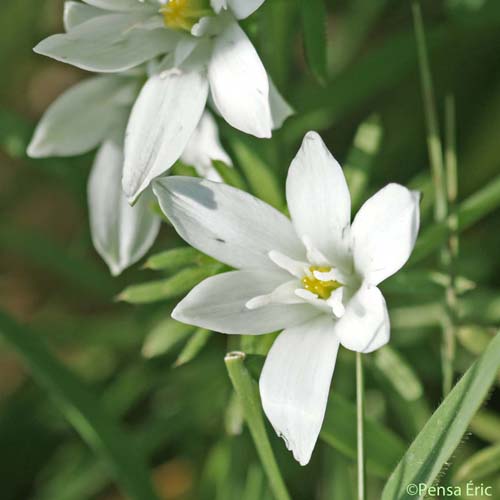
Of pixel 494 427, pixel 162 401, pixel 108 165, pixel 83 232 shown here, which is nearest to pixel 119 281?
pixel 83 232

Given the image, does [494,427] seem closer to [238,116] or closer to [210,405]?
[210,405]

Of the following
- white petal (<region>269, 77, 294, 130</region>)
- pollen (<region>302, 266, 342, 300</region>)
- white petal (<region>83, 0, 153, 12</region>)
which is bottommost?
pollen (<region>302, 266, 342, 300</region>)

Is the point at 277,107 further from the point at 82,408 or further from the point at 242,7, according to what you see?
the point at 82,408

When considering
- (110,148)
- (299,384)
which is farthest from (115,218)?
(299,384)

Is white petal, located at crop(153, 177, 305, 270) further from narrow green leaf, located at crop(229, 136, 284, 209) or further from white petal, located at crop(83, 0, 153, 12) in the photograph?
white petal, located at crop(83, 0, 153, 12)

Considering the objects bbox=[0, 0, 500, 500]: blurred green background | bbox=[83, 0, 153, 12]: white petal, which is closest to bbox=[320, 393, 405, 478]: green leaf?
bbox=[0, 0, 500, 500]: blurred green background

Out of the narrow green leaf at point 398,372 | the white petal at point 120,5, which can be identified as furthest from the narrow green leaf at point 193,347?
the white petal at point 120,5

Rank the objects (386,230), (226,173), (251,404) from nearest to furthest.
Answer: (386,230) → (251,404) → (226,173)
